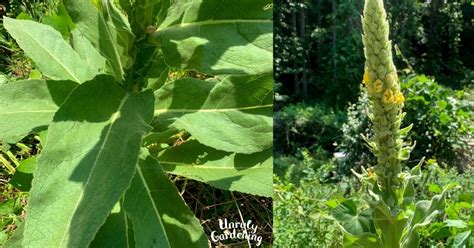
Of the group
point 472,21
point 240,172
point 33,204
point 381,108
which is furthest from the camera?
point 472,21

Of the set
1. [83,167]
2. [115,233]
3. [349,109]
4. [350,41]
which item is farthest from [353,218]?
[349,109]

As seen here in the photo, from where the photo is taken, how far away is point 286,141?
2.35 m

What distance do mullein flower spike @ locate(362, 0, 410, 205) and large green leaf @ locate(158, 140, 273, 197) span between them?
232 millimetres

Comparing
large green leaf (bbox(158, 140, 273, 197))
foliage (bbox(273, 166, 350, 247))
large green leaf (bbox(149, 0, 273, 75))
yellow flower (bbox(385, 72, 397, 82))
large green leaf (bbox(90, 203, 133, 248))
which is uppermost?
large green leaf (bbox(149, 0, 273, 75))

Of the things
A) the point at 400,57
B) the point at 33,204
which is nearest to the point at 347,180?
the point at 400,57

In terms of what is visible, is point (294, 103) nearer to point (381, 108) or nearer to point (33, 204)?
point (381, 108)

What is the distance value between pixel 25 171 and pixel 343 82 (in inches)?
49.9

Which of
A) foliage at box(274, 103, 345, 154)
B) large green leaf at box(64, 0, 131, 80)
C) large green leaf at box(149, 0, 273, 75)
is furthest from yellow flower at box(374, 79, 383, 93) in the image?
foliage at box(274, 103, 345, 154)

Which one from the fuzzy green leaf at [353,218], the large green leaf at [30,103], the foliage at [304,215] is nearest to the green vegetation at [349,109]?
the foliage at [304,215]

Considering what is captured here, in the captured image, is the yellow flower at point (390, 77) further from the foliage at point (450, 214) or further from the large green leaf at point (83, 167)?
the foliage at point (450, 214)

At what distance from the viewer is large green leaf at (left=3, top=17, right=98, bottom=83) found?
3.78 ft

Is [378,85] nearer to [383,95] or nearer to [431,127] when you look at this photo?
[383,95]

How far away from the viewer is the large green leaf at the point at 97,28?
0.99 metres

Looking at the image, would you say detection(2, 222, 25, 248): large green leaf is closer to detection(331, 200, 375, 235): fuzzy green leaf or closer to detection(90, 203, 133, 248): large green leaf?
detection(90, 203, 133, 248): large green leaf
